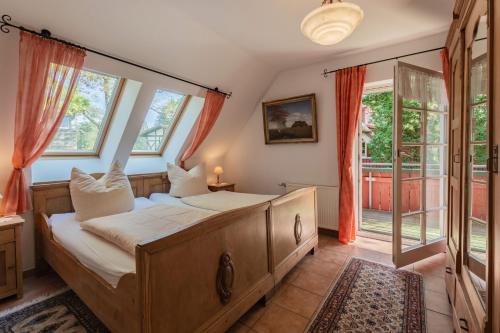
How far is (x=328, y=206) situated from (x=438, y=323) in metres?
1.86

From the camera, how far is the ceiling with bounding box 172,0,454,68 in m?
2.17

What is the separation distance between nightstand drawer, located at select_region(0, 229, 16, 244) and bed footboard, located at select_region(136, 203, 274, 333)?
1.72 metres

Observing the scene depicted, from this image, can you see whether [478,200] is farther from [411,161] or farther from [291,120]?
[291,120]

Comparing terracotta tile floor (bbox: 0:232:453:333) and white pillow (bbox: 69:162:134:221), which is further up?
white pillow (bbox: 69:162:134:221)

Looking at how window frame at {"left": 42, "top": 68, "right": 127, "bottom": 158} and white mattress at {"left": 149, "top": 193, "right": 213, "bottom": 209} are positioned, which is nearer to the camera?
window frame at {"left": 42, "top": 68, "right": 127, "bottom": 158}

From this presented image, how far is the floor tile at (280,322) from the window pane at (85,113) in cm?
292

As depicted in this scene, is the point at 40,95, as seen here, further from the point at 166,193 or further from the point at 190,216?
the point at 166,193

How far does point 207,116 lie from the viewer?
3.53 metres

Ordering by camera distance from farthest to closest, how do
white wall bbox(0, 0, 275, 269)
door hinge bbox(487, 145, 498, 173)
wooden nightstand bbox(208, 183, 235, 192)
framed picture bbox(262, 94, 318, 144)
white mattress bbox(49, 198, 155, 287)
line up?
wooden nightstand bbox(208, 183, 235, 192)
framed picture bbox(262, 94, 318, 144)
white wall bbox(0, 0, 275, 269)
white mattress bbox(49, 198, 155, 287)
door hinge bbox(487, 145, 498, 173)

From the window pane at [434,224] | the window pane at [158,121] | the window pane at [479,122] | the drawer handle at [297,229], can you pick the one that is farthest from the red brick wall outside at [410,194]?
the window pane at [158,121]

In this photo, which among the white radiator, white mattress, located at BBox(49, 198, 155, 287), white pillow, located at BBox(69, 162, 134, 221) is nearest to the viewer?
white mattress, located at BBox(49, 198, 155, 287)

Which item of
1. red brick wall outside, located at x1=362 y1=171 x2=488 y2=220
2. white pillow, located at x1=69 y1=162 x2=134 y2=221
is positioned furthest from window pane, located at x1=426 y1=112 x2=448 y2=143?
white pillow, located at x1=69 y1=162 x2=134 y2=221

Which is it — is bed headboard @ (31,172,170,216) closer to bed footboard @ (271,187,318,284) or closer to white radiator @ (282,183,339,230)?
bed footboard @ (271,187,318,284)

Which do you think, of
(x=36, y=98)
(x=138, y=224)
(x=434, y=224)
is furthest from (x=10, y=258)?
(x=434, y=224)
